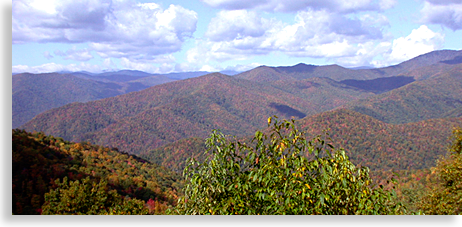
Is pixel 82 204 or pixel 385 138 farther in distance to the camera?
pixel 385 138

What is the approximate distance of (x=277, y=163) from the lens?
17.1 ft

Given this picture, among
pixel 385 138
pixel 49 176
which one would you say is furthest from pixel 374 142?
pixel 49 176

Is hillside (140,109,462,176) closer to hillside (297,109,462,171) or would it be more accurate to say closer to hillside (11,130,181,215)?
hillside (297,109,462,171)

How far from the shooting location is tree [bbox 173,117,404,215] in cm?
466

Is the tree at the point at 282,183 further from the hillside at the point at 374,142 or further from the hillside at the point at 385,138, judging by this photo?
the hillside at the point at 385,138

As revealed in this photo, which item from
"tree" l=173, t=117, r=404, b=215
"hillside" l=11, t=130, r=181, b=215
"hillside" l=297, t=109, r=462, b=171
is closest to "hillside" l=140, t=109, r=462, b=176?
"hillside" l=297, t=109, r=462, b=171

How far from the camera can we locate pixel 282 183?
16.2 ft

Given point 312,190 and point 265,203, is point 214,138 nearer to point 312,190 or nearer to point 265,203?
point 265,203

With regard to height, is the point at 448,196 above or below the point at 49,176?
above

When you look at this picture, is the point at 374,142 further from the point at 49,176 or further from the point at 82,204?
the point at 82,204

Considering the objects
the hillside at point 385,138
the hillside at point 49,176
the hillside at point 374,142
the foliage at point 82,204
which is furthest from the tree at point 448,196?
the hillside at point 385,138

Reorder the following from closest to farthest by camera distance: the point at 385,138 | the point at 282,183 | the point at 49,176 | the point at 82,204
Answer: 1. the point at 282,183
2. the point at 82,204
3. the point at 49,176
4. the point at 385,138

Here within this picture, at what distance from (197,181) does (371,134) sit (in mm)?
151537
